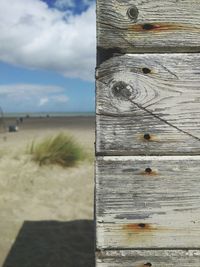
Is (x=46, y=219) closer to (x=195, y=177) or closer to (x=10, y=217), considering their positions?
(x=10, y=217)

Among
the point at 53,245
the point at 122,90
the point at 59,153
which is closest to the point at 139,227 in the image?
the point at 122,90

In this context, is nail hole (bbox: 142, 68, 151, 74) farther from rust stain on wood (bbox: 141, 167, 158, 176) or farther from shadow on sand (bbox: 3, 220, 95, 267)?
shadow on sand (bbox: 3, 220, 95, 267)

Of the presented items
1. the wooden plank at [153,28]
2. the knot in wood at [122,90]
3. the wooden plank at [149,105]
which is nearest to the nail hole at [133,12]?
the wooden plank at [153,28]

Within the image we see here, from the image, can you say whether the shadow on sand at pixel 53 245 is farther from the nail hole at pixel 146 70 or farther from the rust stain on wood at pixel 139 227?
Result: the nail hole at pixel 146 70

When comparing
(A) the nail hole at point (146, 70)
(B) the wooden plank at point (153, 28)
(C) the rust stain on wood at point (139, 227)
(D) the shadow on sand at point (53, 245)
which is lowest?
(D) the shadow on sand at point (53, 245)

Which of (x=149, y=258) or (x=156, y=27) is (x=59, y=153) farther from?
(x=156, y=27)

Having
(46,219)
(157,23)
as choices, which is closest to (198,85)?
(157,23)
